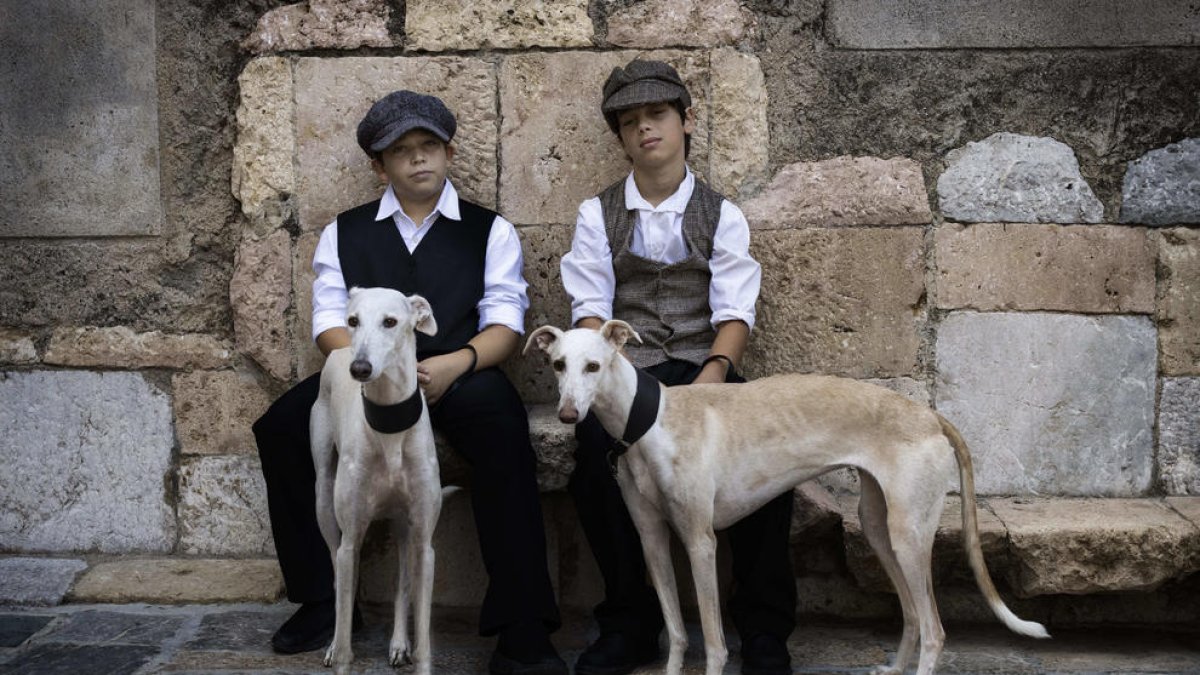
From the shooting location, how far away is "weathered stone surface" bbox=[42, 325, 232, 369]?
4.61 metres

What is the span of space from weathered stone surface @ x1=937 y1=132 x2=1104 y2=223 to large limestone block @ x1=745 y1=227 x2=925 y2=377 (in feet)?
0.72

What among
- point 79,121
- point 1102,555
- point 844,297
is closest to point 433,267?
point 844,297

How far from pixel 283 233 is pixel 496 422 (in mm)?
1319

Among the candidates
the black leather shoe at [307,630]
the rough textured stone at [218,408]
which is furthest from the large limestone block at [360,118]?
the black leather shoe at [307,630]

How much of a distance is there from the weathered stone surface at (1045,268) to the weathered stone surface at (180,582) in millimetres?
2718

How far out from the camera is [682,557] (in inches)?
167

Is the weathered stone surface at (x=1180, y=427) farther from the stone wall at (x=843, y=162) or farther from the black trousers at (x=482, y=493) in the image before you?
the black trousers at (x=482, y=493)

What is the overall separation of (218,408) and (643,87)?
6.70ft

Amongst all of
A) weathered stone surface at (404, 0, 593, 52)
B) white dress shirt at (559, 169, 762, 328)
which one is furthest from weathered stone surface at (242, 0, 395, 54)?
white dress shirt at (559, 169, 762, 328)

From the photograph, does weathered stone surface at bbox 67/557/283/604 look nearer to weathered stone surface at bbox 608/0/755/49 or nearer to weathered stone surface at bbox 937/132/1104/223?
weathered stone surface at bbox 608/0/755/49

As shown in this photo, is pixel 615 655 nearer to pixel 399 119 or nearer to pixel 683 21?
pixel 399 119

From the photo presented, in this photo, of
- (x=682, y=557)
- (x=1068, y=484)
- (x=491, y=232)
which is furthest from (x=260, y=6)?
(x=1068, y=484)

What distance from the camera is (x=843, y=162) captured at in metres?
4.43

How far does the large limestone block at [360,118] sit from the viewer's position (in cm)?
445
